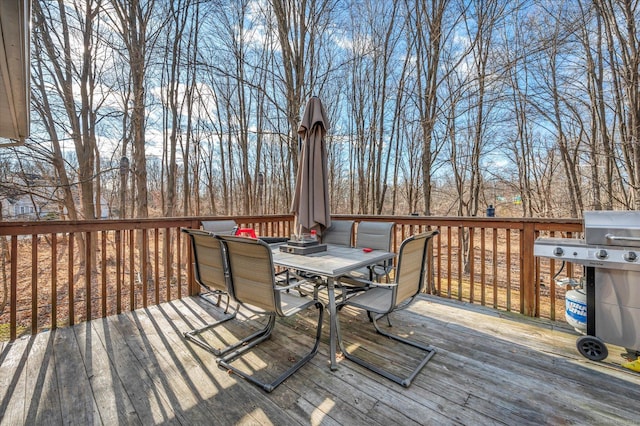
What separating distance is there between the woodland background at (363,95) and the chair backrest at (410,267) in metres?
3.95

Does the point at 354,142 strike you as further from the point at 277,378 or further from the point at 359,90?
the point at 277,378

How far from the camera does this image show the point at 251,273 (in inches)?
75.5

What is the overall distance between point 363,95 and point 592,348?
7827 millimetres

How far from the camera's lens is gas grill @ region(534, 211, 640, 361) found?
1940 millimetres

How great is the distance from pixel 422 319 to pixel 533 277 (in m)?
1.30

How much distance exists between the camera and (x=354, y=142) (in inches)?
356

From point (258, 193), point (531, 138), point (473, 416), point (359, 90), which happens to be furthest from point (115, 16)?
point (531, 138)

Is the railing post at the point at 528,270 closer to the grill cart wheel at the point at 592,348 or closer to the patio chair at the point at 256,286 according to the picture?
the grill cart wheel at the point at 592,348

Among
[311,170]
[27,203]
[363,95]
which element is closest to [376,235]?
[311,170]

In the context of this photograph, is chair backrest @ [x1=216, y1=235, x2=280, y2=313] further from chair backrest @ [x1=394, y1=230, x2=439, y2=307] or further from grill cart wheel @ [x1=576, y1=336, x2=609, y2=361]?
grill cart wheel @ [x1=576, y1=336, x2=609, y2=361]

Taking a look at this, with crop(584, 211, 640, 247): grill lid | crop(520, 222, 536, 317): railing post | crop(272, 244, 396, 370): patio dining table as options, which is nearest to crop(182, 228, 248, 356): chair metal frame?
crop(272, 244, 396, 370): patio dining table

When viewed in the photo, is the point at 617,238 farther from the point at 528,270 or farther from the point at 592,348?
the point at 528,270

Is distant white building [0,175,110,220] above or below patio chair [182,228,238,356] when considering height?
above

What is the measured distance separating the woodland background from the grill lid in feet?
9.74
